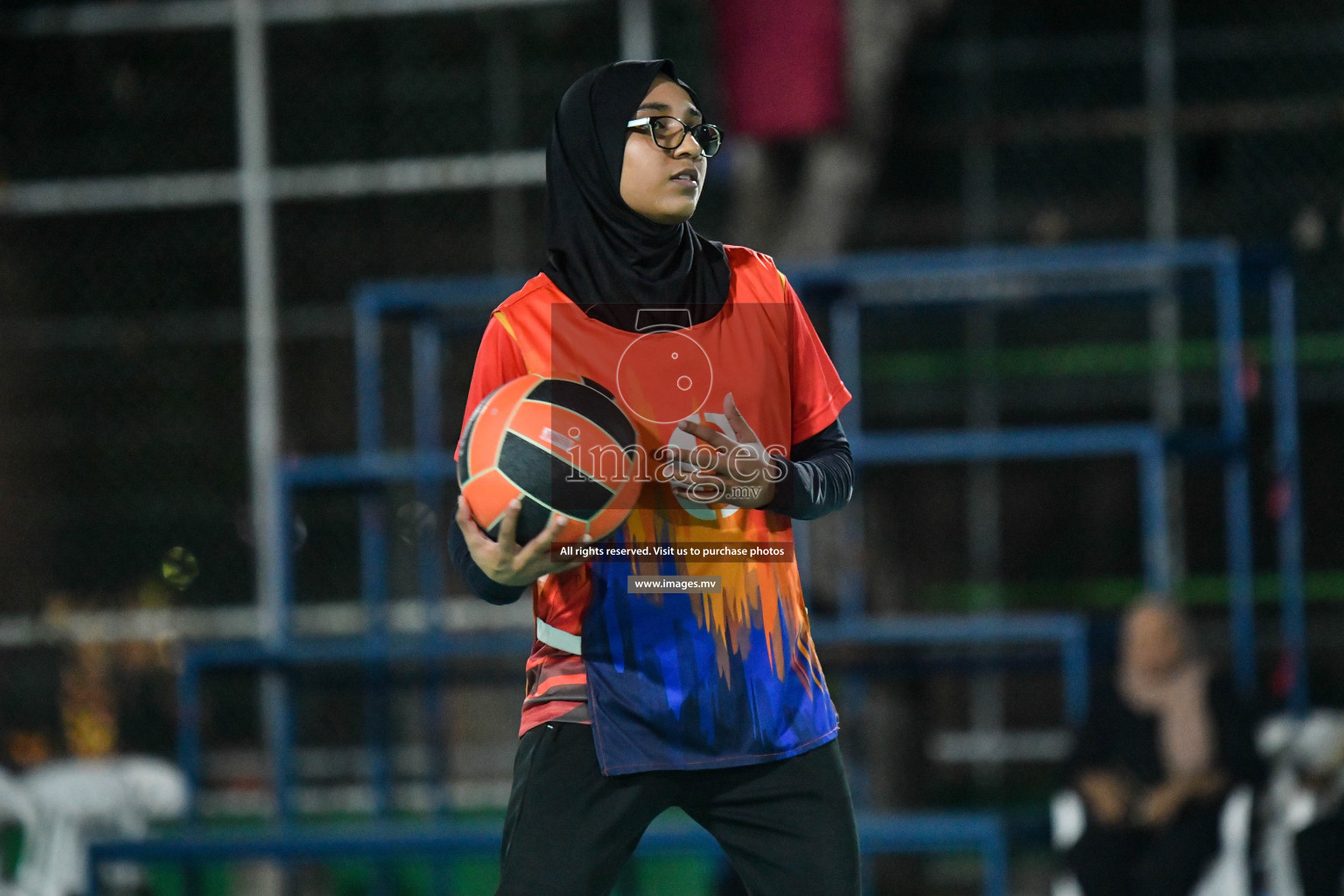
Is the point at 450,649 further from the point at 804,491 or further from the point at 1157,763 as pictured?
the point at 804,491

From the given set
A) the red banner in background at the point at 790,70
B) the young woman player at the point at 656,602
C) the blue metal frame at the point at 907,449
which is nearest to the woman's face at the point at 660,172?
the young woman player at the point at 656,602

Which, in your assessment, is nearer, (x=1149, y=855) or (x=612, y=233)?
(x=612, y=233)

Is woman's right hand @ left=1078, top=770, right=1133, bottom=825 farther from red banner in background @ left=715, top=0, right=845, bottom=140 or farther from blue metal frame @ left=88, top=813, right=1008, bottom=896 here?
red banner in background @ left=715, top=0, right=845, bottom=140

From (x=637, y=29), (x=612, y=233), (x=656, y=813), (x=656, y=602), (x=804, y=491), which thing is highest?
(x=637, y=29)

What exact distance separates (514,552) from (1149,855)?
3.22 meters

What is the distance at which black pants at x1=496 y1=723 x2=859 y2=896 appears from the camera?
1987 mm

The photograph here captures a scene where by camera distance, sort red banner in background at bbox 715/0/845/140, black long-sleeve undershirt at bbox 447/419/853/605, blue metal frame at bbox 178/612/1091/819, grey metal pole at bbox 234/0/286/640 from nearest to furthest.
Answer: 1. black long-sleeve undershirt at bbox 447/419/853/605
2. blue metal frame at bbox 178/612/1091/819
3. red banner in background at bbox 715/0/845/140
4. grey metal pole at bbox 234/0/286/640

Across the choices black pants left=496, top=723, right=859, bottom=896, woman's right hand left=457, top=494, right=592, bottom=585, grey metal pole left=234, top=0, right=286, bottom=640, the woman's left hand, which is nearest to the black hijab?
the woman's left hand

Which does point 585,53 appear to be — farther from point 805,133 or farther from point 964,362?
point 964,362

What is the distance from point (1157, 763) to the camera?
4730mm

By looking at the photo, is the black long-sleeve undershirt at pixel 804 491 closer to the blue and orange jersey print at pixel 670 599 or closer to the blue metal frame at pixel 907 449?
the blue and orange jersey print at pixel 670 599

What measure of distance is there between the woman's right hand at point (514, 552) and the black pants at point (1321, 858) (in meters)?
3.45

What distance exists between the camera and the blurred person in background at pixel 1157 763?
451 centimetres

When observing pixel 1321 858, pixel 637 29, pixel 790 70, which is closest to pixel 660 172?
pixel 1321 858
